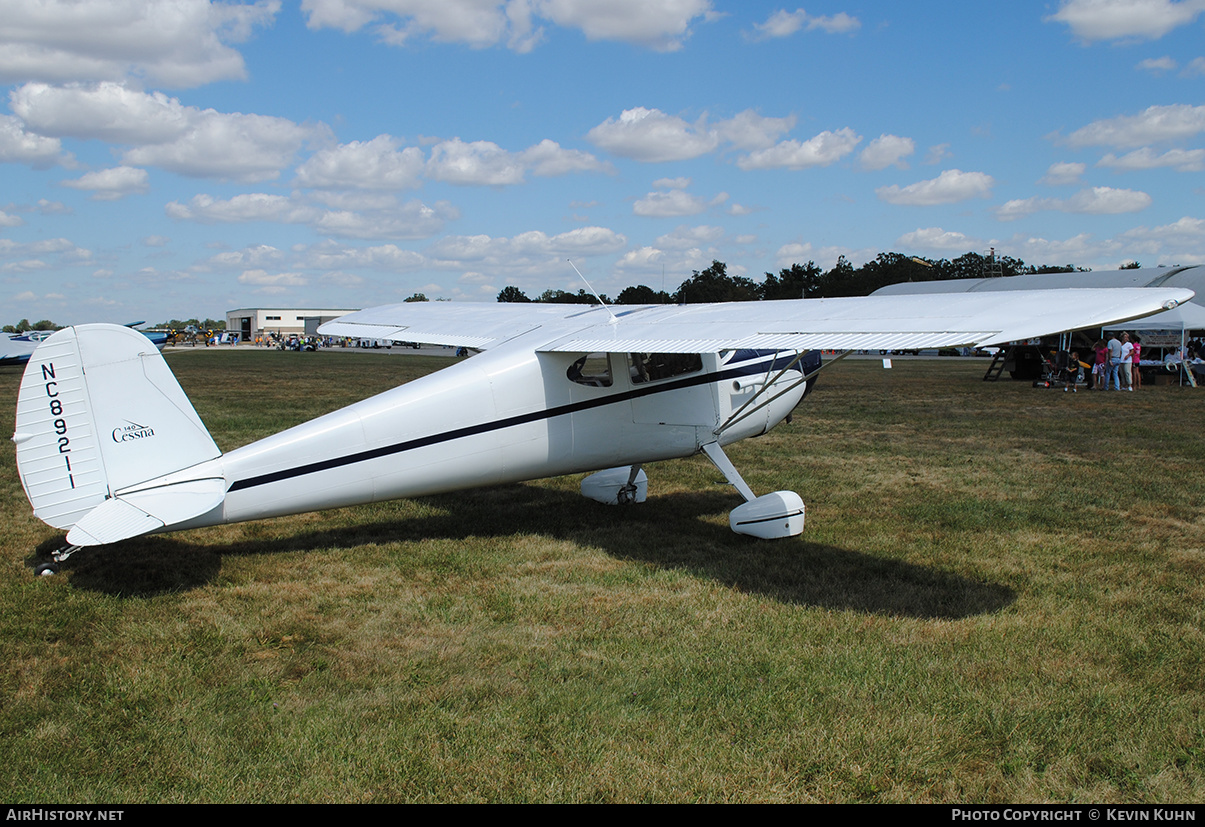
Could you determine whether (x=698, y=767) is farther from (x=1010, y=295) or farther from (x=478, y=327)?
(x=478, y=327)

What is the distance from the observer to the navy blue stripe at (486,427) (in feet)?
17.0

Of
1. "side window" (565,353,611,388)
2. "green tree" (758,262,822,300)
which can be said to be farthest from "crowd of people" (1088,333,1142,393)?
"green tree" (758,262,822,300)

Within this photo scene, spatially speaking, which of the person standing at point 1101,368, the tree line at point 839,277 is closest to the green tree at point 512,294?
the tree line at point 839,277

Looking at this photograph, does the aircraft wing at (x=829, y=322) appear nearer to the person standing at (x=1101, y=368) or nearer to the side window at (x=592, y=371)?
the side window at (x=592, y=371)

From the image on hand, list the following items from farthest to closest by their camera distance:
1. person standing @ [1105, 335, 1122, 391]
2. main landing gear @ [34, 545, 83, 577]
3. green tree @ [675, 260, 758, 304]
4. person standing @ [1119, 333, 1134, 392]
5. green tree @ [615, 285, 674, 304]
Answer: green tree @ [675, 260, 758, 304], green tree @ [615, 285, 674, 304], person standing @ [1105, 335, 1122, 391], person standing @ [1119, 333, 1134, 392], main landing gear @ [34, 545, 83, 577]

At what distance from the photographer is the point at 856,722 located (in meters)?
3.45

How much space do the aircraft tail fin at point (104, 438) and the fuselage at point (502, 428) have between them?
24 cm

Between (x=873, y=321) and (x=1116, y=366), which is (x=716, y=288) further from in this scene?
(x=873, y=321)

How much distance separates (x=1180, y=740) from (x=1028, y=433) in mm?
10245

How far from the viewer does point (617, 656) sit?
13.6 ft

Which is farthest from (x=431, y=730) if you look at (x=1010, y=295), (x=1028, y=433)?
(x=1028, y=433)

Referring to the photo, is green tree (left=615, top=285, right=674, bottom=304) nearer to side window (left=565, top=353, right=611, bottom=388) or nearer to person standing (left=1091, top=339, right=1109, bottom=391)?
person standing (left=1091, top=339, right=1109, bottom=391)

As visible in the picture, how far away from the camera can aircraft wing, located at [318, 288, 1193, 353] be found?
4.17 m

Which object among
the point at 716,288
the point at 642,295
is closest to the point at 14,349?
the point at 642,295
